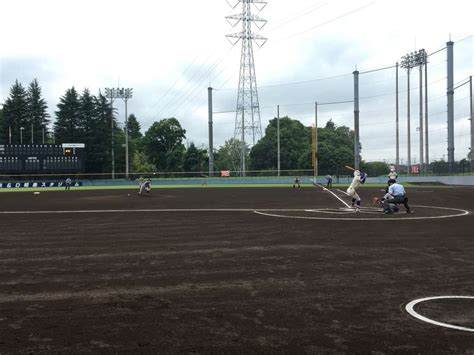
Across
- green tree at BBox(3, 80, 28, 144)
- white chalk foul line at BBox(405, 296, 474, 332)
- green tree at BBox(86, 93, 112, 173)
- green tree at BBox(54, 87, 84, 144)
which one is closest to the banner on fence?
green tree at BBox(86, 93, 112, 173)

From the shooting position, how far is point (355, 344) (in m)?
3.99

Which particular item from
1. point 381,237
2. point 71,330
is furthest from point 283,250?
point 71,330

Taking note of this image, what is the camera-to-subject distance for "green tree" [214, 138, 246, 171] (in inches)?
4254

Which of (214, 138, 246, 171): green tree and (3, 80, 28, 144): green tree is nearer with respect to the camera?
(3, 80, 28, 144): green tree

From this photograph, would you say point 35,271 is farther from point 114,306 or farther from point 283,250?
point 283,250

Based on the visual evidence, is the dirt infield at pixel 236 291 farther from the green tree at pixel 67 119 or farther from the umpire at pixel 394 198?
the green tree at pixel 67 119

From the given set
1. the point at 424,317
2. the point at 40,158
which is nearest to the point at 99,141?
the point at 40,158

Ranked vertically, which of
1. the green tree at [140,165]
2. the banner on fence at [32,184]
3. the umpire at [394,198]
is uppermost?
the green tree at [140,165]

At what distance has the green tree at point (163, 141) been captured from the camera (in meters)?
109

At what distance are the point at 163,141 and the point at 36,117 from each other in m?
30.2

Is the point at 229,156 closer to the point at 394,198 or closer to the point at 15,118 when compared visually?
the point at 15,118

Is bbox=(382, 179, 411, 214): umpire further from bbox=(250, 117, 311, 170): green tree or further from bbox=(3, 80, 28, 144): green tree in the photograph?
bbox=(3, 80, 28, 144): green tree

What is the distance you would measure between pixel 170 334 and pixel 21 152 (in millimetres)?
54193

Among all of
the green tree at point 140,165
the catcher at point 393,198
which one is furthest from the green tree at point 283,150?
the catcher at point 393,198
